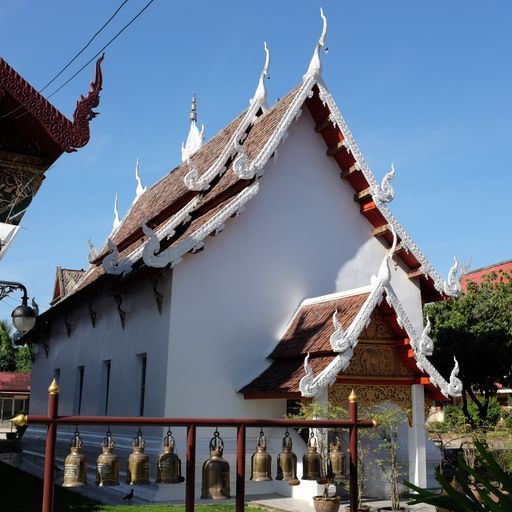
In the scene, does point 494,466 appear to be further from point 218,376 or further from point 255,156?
point 255,156

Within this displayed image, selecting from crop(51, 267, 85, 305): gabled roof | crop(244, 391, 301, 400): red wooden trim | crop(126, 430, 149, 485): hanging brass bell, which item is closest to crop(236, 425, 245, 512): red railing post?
crop(126, 430, 149, 485): hanging brass bell

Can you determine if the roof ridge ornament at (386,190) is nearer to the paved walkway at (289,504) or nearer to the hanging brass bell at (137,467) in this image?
the paved walkway at (289,504)

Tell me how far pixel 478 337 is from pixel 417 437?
6.94 metres

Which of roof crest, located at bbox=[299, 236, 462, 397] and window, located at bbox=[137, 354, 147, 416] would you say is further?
window, located at bbox=[137, 354, 147, 416]

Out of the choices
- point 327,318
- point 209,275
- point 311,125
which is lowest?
point 327,318

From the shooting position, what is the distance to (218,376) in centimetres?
1086

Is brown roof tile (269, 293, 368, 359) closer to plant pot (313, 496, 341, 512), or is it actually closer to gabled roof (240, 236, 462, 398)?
gabled roof (240, 236, 462, 398)

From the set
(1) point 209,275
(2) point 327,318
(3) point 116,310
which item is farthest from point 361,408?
(3) point 116,310

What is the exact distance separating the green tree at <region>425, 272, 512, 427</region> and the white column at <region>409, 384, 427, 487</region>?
21.1ft

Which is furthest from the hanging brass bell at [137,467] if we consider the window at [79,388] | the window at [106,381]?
the window at [79,388]

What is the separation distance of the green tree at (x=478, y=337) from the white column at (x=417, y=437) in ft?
21.1

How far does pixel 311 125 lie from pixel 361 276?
113 inches

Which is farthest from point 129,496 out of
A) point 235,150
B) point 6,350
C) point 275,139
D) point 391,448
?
point 6,350

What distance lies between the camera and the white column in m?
10.6
